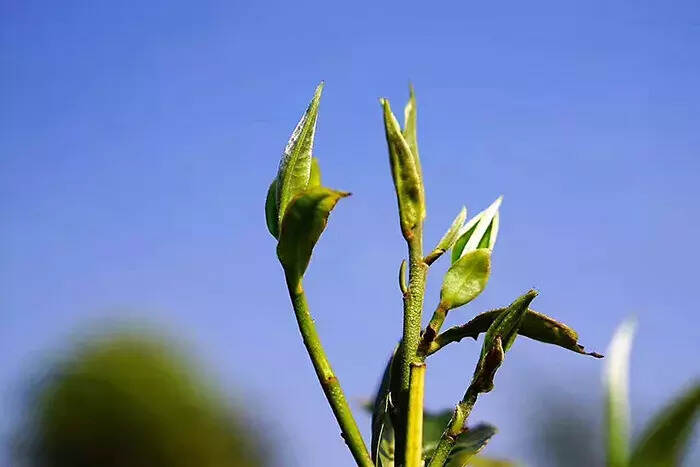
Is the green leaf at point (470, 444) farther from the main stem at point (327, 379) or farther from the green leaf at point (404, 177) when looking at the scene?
the green leaf at point (404, 177)

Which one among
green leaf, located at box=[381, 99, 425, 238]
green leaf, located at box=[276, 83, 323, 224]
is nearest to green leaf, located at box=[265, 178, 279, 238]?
green leaf, located at box=[276, 83, 323, 224]

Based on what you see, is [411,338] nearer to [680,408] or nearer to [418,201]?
[418,201]

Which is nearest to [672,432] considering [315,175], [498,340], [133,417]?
[498,340]

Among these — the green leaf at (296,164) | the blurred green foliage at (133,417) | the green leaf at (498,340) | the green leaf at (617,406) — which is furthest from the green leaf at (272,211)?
the blurred green foliage at (133,417)

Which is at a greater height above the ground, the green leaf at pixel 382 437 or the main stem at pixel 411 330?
the main stem at pixel 411 330

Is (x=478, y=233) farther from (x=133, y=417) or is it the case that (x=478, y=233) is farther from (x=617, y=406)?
(x=133, y=417)

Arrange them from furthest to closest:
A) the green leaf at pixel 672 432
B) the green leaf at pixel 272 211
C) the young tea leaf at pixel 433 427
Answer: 1. the young tea leaf at pixel 433 427
2. the green leaf at pixel 272 211
3. the green leaf at pixel 672 432
